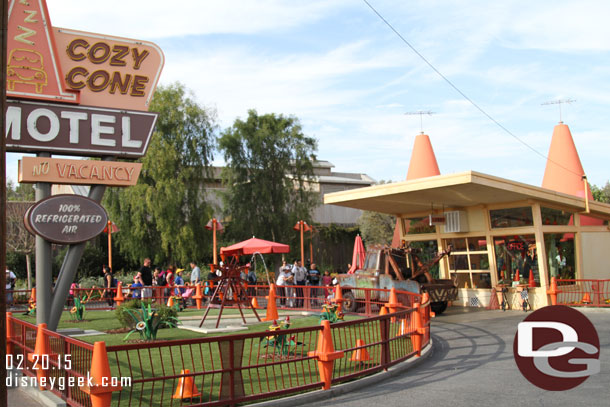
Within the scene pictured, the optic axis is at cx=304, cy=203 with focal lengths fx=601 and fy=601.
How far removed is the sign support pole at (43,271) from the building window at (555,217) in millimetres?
15767

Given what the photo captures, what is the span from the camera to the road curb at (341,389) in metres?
7.85

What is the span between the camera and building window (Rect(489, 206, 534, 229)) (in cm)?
2062

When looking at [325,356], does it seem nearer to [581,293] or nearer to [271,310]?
[271,310]

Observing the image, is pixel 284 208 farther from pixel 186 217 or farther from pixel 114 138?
pixel 114 138

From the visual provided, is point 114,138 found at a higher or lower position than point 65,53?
lower

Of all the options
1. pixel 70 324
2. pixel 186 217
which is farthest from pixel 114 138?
pixel 186 217

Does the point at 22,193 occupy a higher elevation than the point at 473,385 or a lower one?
higher

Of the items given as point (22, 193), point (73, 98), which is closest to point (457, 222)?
point (73, 98)

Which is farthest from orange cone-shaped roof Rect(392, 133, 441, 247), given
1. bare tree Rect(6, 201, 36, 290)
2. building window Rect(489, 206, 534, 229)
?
bare tree Rect(6, 201, 36, 290)

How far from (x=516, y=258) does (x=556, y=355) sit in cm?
1271

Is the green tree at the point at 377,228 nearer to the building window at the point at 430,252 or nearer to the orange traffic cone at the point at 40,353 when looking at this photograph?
the building window at the point at 430,252

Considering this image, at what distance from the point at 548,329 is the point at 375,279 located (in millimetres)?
8646

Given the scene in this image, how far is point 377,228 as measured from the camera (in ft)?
132

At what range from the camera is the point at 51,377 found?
816 cm
